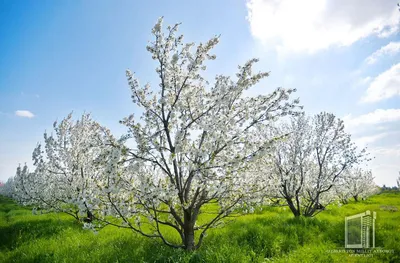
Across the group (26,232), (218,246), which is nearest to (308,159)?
(218,246)

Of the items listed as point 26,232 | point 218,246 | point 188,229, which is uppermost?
point 188,229

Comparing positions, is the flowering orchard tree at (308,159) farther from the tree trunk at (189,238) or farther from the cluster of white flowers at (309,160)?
the tree trunk at (189,238)

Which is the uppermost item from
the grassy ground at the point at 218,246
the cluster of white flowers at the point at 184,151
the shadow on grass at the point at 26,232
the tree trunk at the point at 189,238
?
the cluster of white flowers at the point at 184,151

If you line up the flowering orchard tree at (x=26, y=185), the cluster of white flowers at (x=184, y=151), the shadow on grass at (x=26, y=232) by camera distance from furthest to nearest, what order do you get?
1. the flowering orchard tree at (x=26, y=185)
2. the shadow on grass at (x=26, y=232)
3. the cluster of white flowers at (x=184, y=151)

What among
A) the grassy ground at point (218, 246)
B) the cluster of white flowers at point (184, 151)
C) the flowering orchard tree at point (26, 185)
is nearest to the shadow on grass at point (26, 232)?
the grassy ground at point (218, 246)

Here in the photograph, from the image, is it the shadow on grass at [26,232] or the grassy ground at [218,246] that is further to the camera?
the shadow on grass at [26,232]

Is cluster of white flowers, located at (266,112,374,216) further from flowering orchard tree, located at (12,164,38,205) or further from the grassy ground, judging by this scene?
flowering orchard tree, located at (12,164,38,205)

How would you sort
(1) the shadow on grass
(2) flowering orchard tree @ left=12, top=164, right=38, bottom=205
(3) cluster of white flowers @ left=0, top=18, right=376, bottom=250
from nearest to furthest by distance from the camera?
(3) cluster of white flowers @ left=0, top=18, right=376, bottom=250
(1) the shadow on grass
(2) flowering orchard tree @ left=12, top=164, right=38, bottom=205

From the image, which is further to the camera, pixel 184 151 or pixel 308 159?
pixel 308 159

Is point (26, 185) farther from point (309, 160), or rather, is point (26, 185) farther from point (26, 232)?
point (309, 160)

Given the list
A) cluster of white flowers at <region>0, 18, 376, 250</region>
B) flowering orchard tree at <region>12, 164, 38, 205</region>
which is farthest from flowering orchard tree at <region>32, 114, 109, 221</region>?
cluster of white flowers at <region>0, 18, 376, 250</region>

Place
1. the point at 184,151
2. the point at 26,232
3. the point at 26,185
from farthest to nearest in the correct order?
the point at 26,185 → the point at 26,232 → the point at 184,151

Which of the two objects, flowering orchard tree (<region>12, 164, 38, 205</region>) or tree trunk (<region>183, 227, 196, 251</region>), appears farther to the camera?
flowering orchard tree (<region>12, 164, 38, 205</region>)

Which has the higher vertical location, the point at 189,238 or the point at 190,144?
the point at 190,144
